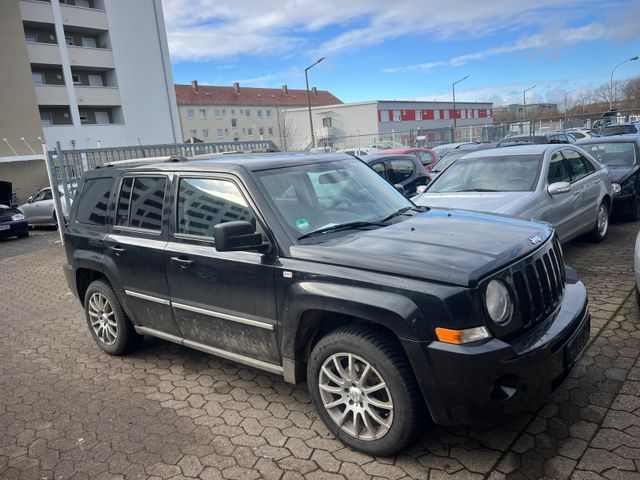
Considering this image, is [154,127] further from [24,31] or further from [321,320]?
[321,320]

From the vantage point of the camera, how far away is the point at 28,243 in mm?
14602

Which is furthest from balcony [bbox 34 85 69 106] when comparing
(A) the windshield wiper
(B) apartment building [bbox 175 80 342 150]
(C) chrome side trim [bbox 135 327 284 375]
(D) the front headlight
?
(D) the front headlight

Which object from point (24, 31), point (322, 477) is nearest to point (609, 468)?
point (322, 477)

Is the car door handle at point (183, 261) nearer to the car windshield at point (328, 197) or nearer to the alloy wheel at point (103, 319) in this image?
the car windshield at point (328, 197)

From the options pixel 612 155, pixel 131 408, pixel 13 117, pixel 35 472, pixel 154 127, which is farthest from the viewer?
pixel 154 127

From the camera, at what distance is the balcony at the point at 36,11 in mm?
33250

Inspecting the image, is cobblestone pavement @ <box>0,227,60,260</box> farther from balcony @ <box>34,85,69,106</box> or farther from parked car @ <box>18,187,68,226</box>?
balcony @ <box>34,85,69,106</box>

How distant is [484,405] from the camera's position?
2.61 metres

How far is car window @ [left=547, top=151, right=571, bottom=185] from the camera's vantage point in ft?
22.0

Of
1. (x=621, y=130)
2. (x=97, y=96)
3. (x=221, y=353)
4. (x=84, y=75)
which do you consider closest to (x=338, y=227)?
(x=221, y=353)

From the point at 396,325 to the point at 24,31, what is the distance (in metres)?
40.5

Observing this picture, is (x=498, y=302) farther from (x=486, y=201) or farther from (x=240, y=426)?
(x=486, y=201)

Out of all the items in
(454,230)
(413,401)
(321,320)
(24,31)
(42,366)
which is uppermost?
(24,31)

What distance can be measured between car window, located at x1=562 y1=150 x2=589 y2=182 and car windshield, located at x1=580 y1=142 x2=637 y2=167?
2.90 m
